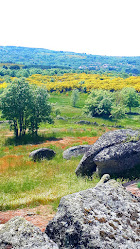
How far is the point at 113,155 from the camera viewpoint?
14016 millimetres

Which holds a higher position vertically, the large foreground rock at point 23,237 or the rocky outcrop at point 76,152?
the large foreground rock at point 23,237

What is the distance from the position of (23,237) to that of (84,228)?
1591mm

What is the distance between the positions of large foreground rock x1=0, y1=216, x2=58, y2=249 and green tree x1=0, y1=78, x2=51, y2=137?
105 ft

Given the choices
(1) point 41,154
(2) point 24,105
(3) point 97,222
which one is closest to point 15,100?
(2) point 24,105

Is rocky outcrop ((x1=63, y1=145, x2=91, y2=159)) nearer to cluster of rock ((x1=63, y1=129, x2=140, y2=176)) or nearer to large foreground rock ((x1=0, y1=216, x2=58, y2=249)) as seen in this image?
cluster of rock ((x1=63, y1=129, x2=140, y2=176))

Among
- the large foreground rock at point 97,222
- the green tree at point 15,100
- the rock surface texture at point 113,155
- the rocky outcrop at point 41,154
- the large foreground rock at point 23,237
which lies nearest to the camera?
the large foreground rock at point 23,237

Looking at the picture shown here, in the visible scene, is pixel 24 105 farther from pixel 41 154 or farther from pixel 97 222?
pixel 97 222

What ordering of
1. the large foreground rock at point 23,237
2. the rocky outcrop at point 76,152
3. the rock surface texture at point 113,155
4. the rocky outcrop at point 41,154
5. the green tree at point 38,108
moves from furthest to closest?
the green tree at point 38,108, the rocky outcrop at point 76,152, the rocky outcrop at point 41,154, the rock surface texture at point 113,155, the large foreground rock at point 23,237

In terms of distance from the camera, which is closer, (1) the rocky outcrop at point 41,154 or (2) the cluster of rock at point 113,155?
(2) the cluster of rock at point 113,155

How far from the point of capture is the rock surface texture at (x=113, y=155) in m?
14.0

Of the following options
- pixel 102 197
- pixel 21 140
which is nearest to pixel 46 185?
pixel 102 197

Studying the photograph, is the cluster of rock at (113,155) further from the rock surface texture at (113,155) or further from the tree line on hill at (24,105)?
the tree line on hill at (24,105)

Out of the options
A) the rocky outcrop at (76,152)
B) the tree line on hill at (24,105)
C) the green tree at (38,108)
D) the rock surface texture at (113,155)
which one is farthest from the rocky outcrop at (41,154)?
the green tree at (38,108)

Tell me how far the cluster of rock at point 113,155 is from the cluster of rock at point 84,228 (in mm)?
7536
